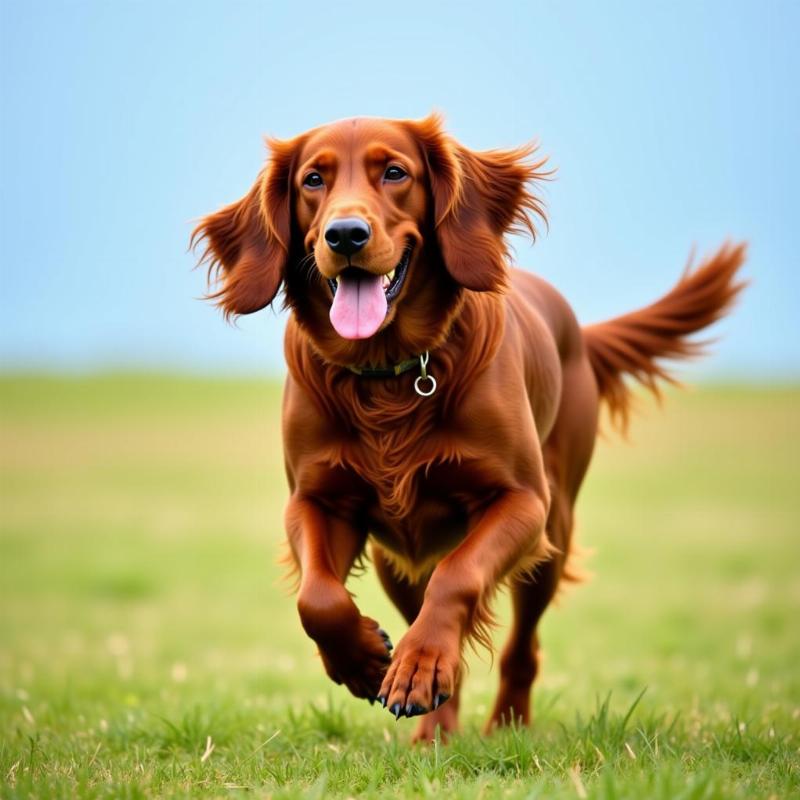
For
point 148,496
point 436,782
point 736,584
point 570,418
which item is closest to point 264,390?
point 148,496

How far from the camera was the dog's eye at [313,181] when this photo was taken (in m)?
4.12

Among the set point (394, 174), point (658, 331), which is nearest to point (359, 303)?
point (394, 174)

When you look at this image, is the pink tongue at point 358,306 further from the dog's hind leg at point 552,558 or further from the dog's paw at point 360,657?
the dog's hind leg at point 552,558

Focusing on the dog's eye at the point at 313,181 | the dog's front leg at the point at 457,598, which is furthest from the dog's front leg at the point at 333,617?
the dog's eye at the point at 313,181

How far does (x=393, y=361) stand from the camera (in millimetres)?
4230

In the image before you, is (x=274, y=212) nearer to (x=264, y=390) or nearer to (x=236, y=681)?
(x=236, y=681)

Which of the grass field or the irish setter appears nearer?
the grass field

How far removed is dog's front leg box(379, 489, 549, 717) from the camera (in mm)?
3598

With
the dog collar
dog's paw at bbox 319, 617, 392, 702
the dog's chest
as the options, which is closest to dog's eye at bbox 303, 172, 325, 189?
the dog collar

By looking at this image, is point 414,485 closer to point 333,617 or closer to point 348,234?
point 333,617

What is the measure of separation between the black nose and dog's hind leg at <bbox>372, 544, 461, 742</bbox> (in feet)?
4.61

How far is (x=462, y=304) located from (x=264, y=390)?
26021 mm

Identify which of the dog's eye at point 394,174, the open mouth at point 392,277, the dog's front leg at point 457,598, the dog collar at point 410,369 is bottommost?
the dog's front leg at point 457,598

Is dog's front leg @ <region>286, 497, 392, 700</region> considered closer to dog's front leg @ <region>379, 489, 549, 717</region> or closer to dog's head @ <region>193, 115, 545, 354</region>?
dog's front leg @ <region>379, 489, 549, 717</region>
